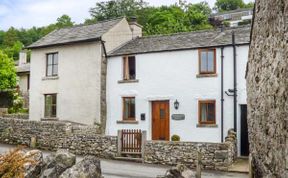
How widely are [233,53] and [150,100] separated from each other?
5.62m

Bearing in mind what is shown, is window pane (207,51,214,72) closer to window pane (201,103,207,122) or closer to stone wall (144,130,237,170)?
window pane (201,103,207,122)

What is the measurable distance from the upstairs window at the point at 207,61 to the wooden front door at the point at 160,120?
2926 mm

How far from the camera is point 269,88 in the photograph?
4691 mm

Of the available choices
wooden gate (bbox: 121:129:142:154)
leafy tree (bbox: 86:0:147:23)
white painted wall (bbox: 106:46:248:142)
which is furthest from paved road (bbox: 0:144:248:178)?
leafy tree (bbox: 86:0:147:23)

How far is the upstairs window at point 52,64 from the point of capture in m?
25.7

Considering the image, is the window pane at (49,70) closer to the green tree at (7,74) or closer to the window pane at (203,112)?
the window pane at (203,112)

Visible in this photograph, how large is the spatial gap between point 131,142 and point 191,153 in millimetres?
3368

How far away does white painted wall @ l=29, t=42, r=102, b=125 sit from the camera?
23406 millimetres

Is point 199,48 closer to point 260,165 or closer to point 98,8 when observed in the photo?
point 260,165

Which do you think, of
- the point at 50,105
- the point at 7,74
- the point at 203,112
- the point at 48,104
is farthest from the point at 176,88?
the point at 7,74

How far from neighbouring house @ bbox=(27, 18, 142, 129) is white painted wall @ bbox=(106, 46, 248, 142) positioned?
2.94ft

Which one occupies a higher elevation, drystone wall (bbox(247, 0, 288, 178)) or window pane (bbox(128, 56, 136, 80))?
window pane (bbox(128, 56, 136, 80))

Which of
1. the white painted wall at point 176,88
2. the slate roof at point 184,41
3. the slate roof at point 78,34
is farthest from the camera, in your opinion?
the slate roof at point 78,34

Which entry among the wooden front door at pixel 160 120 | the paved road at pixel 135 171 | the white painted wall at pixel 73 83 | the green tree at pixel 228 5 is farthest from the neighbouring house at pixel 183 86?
the green tree at pixel 228 5
